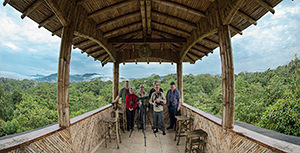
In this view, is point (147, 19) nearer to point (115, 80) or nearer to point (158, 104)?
point (158, 104)

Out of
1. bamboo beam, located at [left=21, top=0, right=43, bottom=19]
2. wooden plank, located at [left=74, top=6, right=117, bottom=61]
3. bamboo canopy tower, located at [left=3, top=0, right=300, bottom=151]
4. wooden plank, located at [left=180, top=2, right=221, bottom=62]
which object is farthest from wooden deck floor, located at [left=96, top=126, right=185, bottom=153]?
bamboo beam, located at [left=21, top=0, right=43, bottom=19]

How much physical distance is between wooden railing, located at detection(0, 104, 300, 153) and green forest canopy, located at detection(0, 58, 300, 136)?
15.8 ft

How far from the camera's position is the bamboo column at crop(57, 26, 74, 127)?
2557 millimetres

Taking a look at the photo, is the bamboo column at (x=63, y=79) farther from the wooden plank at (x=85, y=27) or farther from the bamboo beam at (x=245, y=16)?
the bamboo beam at (x=245, y=16)

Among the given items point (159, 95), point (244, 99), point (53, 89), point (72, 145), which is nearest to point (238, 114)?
point (244, 99)

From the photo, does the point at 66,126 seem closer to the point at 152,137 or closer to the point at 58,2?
the point at 58,2

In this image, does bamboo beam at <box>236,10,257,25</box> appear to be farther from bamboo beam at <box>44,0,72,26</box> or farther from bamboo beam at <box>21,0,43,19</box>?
bamboo beam at <box>21,0,43,19</box>

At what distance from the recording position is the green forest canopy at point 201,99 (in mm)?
6655

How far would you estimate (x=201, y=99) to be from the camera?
22375 mm

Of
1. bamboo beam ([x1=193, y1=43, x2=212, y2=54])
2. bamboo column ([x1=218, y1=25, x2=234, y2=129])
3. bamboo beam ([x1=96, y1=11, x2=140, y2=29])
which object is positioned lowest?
bamboo column ([x1=218, y1=25, x2=234, y2=129])

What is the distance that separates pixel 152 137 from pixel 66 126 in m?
2.66

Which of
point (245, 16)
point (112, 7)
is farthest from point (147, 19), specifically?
point (245, 16)

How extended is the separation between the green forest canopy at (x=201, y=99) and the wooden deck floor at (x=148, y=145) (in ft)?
15.7

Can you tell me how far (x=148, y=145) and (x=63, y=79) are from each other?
2.60 meters
